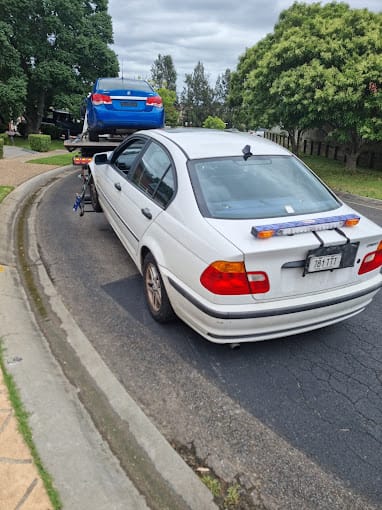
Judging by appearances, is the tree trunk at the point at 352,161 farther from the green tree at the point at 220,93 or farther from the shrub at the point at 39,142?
the green tree at the point at 220,93

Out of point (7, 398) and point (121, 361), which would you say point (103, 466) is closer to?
point (7, 398)

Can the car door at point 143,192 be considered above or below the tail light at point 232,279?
above

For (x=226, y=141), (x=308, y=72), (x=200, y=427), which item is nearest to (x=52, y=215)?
(x=226, y=141)

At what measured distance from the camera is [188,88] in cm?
8075

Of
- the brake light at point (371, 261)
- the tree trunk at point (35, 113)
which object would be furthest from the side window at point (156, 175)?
the tree trunk at point (35, 113)

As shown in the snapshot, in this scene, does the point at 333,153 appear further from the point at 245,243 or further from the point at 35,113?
the point at 245,243

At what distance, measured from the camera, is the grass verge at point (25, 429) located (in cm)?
197

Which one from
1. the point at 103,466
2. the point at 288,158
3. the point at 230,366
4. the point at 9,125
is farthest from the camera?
the point at 9,125

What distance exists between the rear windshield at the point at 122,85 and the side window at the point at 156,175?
4.92 metres

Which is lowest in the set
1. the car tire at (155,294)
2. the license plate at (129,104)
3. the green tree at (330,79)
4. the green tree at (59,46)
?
the car tire at (155,294)

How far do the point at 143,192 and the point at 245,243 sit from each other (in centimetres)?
163

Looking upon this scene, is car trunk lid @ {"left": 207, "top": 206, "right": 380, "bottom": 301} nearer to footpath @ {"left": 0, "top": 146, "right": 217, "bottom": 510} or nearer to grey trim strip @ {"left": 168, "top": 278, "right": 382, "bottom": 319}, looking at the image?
grey trim strip @ {"left": 168, "top": 278, "right": 382, "bottom": 319}

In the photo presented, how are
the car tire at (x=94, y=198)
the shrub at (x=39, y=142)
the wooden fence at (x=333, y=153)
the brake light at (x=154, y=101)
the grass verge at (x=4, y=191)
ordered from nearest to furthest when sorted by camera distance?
1. the car tire at (x=94, y=198)
2. the grass verge at (x=4, y=191)
3. the brake light at (x=154, y=101)
4. the wooden fence at (x=333, y=153)
5. the shrub at (x=39, y=142)

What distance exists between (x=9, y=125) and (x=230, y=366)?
29118mm
